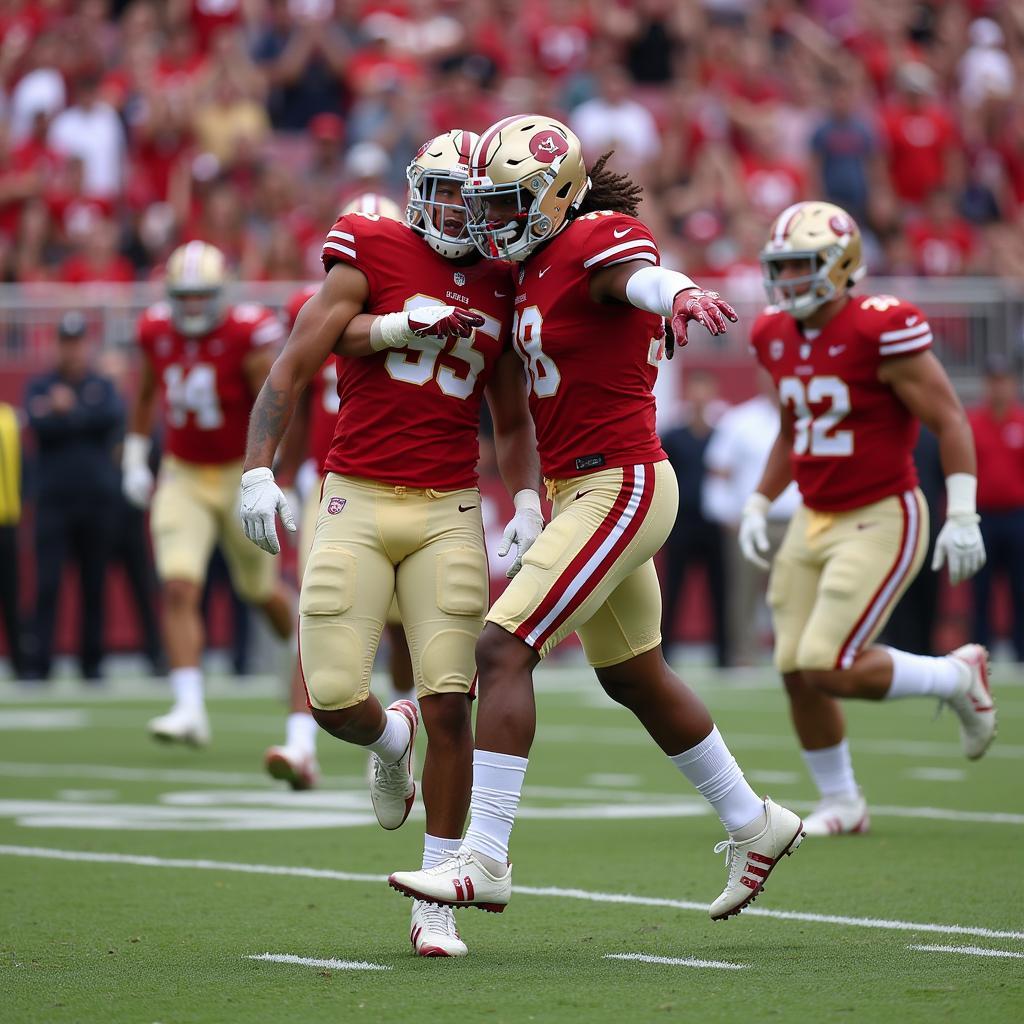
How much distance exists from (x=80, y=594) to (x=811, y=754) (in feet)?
24.5

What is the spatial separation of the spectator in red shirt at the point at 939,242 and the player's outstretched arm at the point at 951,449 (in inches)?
352

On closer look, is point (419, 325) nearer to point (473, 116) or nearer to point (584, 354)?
point (584, 354)

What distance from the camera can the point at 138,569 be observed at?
44.6 feet

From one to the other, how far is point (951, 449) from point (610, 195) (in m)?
1.94

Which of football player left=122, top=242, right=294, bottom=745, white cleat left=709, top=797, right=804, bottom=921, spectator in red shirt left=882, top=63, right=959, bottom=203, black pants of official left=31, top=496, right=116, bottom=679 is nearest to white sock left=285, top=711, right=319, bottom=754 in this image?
football player left=122, top=242, right=294, bottom=745

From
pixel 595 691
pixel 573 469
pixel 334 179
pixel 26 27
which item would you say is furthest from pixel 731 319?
pixel 26 27

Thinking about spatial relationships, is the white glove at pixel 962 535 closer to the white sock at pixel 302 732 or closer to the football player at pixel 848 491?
the football player at pixel 848 491

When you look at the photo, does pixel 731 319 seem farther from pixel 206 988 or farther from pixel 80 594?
pixel 80 594

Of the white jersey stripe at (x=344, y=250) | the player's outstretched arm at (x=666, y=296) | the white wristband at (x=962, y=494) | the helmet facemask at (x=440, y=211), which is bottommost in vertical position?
the white wristband at (x=962, y=494)

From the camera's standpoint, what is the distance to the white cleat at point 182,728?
863cm

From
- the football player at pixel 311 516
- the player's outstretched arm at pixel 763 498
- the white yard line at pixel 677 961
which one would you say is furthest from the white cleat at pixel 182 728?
the white yard line at pixel 677 961

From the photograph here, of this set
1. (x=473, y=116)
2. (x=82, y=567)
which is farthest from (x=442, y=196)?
(x=473, y=116)

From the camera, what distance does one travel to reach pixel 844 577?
668 cm

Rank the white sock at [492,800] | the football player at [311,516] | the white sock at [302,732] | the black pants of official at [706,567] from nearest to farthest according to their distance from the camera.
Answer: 1. the white sock at [492,800]
2. the football player at [311,516]
3. the white sock at [302,732]
4. the black pants of official at [706,567]
